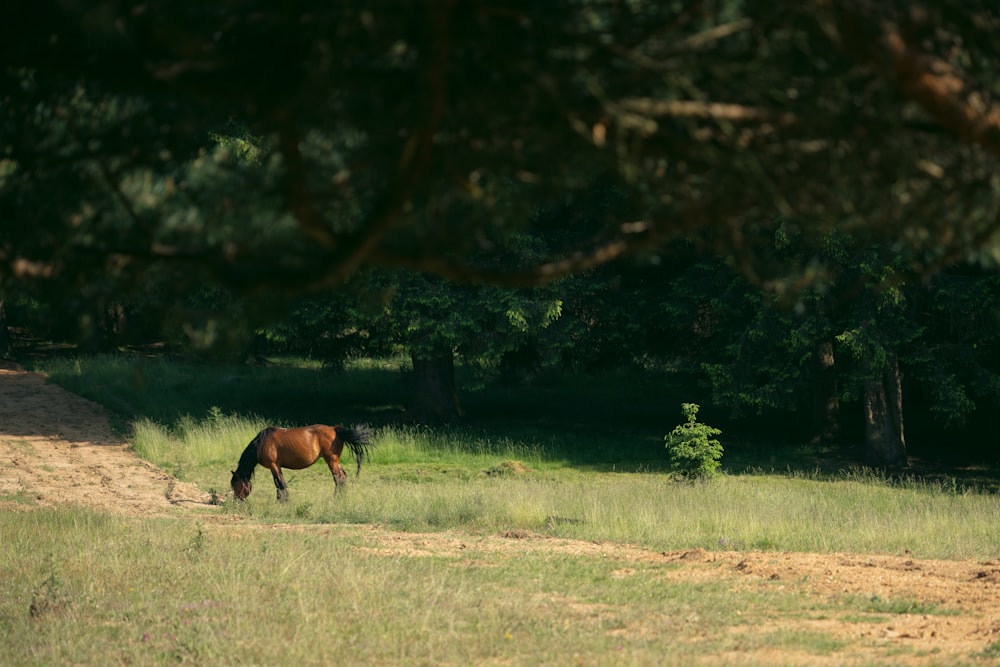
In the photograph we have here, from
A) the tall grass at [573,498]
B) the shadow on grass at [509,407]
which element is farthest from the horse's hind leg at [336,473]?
the shadow on grass at [509,407]

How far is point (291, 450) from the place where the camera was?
61.4 feet

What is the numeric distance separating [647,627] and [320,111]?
20.1 ft

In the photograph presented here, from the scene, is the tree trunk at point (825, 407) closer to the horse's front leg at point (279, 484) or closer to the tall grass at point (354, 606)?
the horse's front leg at point (279, 484)

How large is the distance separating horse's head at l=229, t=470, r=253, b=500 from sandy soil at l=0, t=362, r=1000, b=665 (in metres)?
0.70

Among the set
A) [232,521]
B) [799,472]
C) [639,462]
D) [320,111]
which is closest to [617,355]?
[639,462]

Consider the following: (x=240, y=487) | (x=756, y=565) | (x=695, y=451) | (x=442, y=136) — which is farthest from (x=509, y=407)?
(x=442, y=136)

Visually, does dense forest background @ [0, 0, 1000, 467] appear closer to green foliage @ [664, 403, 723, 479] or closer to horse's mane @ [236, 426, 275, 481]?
horse's mane @ [236, 426, 275, 481]

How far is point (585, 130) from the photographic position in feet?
15.7

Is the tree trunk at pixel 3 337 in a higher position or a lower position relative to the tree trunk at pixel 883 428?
higher

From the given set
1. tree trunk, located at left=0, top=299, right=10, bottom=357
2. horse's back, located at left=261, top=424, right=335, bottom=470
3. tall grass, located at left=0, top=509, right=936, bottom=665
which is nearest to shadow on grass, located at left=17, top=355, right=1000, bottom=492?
tree trunk, located at left=0, top=299, right=10, bottom=357

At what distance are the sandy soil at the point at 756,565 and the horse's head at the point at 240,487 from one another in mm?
696

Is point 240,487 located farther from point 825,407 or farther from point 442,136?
point 825,407

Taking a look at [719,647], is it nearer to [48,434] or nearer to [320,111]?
[320,111]

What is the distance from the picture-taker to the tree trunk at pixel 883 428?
2614cm
